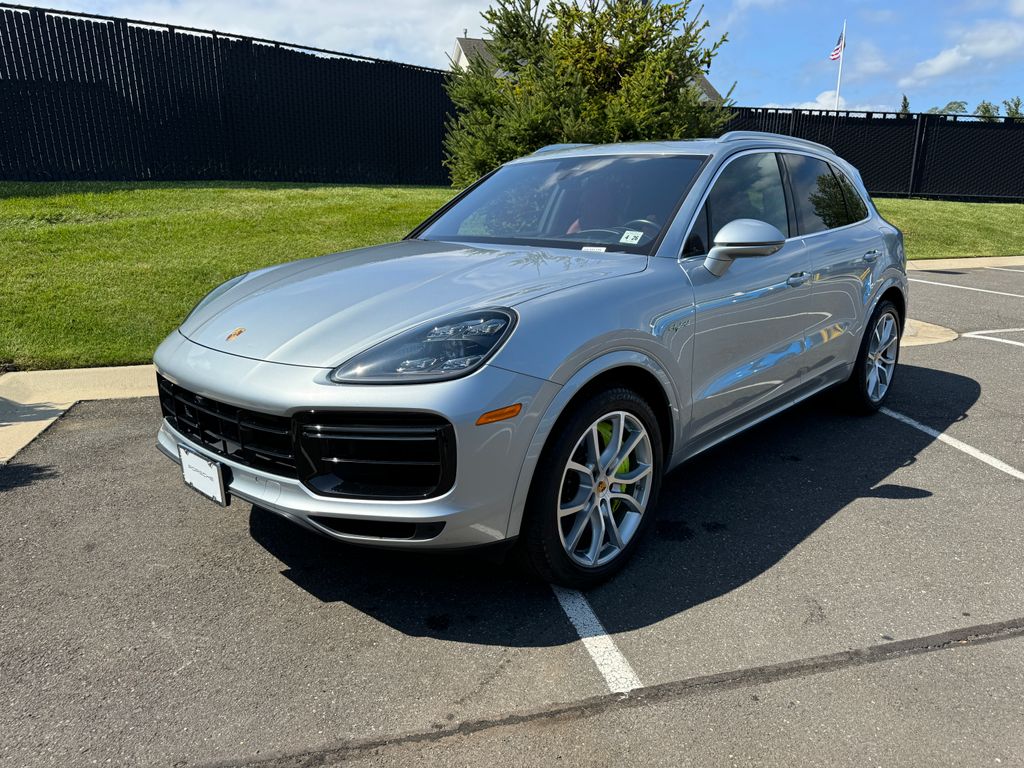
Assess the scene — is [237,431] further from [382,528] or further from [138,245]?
[138,245]

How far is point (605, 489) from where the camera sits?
115 inches

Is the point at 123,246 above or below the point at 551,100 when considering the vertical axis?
below

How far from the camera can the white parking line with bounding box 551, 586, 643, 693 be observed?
2426 mm

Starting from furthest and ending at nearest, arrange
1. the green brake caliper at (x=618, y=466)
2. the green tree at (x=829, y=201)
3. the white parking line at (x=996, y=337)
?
the white parking line at (x=996, y=337)
the green tree at (x=829, y=201)
the green brake caliper at (x=618, y=466)

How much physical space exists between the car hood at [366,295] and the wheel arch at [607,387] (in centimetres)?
34

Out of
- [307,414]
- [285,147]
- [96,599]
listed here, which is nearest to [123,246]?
[285,147]

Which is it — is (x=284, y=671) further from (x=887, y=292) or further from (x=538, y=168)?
(x=887, y=292)

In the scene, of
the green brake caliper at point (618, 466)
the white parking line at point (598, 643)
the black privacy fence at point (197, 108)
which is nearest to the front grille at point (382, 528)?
the white parking line at point (598, 643)

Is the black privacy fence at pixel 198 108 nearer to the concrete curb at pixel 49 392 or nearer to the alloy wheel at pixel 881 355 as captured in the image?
the concrete curb at pixel 49 392

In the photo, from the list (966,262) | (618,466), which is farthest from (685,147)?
(966,262)

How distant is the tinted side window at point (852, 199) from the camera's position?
4746 mm

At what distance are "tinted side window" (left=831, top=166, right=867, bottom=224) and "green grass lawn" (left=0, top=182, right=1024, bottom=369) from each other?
18.0ft

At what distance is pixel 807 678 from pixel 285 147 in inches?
562

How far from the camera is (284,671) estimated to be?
2.47 m
